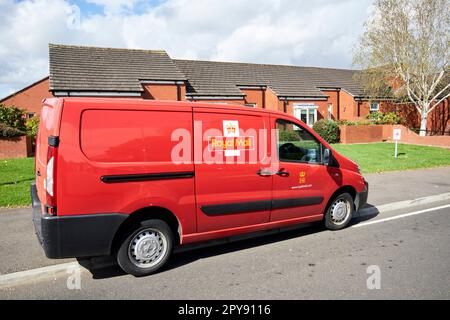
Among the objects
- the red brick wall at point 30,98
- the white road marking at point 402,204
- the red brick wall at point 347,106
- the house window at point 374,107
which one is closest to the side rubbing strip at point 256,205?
the white road marking at point 402,204

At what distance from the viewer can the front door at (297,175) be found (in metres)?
4.73

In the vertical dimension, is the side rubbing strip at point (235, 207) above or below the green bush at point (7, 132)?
below

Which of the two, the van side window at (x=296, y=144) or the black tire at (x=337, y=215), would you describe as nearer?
the van side window at (x=296, y=144)

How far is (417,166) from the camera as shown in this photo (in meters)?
12.1

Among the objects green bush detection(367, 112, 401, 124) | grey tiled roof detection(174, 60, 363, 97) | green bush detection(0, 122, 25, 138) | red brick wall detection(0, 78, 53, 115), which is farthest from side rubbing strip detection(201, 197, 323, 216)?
red brick wall detection(0, 78, 53, 115)

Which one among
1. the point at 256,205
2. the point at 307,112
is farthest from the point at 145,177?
the point at 307,112

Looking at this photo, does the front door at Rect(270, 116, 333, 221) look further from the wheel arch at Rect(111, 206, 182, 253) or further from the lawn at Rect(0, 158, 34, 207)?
the lawn at Rect(0, 158, 34, 207)

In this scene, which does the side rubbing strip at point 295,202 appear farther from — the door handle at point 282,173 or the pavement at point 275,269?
the pavement at point 275,269

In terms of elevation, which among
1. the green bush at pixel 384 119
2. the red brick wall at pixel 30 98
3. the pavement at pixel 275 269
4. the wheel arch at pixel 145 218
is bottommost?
the pavement at pixel 275 269

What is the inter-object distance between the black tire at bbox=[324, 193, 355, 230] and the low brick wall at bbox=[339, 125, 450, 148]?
1600cm

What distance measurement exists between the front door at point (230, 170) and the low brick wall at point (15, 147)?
1219 centimetres

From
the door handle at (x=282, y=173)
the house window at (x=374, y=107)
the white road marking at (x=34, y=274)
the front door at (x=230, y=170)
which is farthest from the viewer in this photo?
the house window at (x=374, y=107)

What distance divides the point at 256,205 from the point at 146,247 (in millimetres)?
1518
